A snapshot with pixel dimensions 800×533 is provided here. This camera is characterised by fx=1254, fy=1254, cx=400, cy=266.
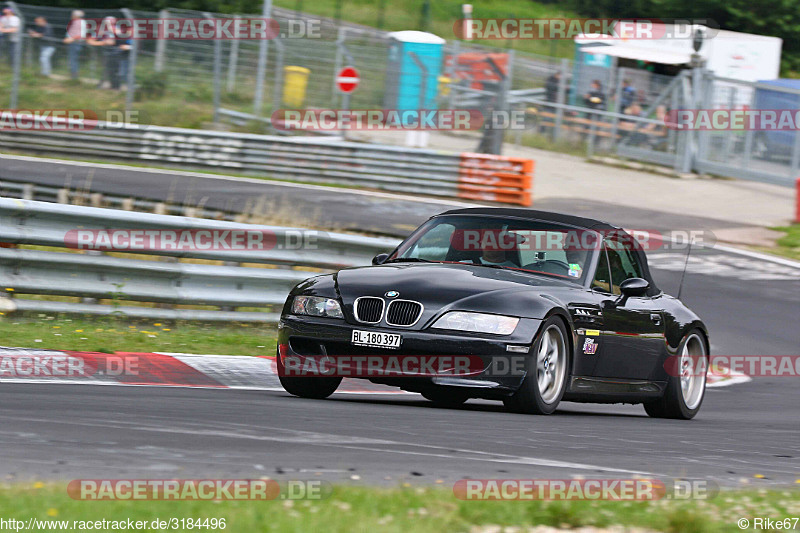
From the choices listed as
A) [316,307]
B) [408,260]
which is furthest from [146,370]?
[408,260]

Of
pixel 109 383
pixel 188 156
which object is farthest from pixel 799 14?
pixel 109 383

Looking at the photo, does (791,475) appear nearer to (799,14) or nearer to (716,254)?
(716,254)

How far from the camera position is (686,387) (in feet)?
32.7

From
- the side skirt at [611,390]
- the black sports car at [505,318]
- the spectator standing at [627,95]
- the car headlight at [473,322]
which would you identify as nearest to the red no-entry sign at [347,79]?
the spectator standing at [627,95]

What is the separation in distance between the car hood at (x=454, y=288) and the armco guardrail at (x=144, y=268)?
9.46ft

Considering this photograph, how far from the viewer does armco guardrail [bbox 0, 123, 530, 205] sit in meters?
25.2

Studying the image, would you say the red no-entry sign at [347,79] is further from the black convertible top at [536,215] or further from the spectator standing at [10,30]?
the black convertible top at [536,215]

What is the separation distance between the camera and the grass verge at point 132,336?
923 cm

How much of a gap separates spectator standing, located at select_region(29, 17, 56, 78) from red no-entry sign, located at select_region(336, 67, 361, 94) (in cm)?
642

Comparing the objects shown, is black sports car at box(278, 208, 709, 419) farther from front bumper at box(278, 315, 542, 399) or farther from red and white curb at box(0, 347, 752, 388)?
red and white curb at box(0, 347, 752, 388)

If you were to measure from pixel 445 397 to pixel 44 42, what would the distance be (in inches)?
786
